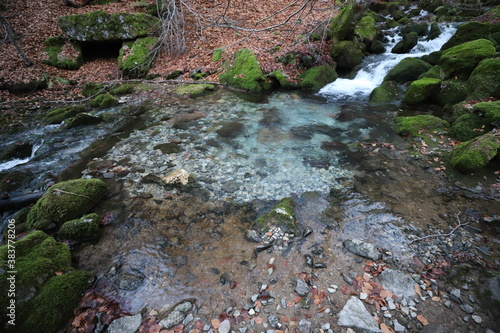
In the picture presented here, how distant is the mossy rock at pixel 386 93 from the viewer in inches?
384

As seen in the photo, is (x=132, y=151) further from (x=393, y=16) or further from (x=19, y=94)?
(x=393, y=16)

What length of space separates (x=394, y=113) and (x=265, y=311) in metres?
8.53

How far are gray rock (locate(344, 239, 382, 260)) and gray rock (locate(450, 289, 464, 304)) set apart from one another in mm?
891

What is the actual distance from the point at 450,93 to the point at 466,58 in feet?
5.51

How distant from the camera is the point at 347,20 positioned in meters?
12.3

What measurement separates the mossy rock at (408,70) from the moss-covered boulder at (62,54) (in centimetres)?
1741

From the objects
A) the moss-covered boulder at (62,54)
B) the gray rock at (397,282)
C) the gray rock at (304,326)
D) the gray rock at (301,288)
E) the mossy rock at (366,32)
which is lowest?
the gray rock at (301,288)

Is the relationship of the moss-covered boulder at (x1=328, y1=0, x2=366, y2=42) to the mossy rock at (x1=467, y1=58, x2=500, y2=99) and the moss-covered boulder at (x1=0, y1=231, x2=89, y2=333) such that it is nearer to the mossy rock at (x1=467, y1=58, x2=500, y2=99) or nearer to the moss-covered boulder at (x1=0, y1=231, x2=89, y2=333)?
the mossy rock at (x1=467, y1=58, x2=500, y2=99)

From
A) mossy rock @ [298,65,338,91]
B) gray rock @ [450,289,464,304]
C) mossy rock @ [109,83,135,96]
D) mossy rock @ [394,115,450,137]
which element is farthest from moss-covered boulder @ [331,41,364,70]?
gray rock @ [450,289,464,304]

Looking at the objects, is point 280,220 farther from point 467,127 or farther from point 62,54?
point 62,54

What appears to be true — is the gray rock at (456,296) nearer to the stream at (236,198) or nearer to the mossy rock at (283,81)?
the stream at (236,198)

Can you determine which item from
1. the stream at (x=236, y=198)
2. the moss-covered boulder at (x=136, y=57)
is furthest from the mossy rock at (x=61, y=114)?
the moss-covered boulder at (x=136, y=57)

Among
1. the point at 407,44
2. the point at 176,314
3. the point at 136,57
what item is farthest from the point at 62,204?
the point at 407,44

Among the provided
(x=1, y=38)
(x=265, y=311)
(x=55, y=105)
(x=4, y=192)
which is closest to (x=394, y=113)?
(x=265, y=311)
